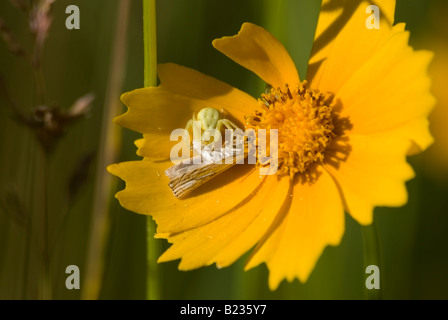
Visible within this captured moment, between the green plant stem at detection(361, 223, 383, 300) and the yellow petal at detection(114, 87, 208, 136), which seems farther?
the yellow petal at detection(114, 87, 208, 136)

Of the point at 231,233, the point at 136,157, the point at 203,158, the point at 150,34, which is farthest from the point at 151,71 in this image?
the point at 136,157

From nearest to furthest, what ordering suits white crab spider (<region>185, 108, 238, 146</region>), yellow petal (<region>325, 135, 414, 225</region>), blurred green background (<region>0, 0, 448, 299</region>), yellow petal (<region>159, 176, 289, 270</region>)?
1. yellow petal (<region>325, 135, 414, 225</region>)
2. yellow petal (<region>159, 176, 289, 270</region>)
3. white crab spider (<region>185, 108, 238, 146</region>)
4. blurred green background (<region>0, 0, 448, 299</region>)

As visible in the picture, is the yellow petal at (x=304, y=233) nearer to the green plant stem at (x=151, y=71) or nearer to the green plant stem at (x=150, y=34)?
the green plant stem at (x=151, y=71)

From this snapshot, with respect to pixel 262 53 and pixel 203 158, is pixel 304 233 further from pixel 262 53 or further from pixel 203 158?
pixel 262 53

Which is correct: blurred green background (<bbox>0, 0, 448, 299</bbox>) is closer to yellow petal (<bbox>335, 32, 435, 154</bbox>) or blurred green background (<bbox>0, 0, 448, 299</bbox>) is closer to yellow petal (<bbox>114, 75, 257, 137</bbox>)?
yellow petal (<bbox>114, 75, 257, 137</bbox>)

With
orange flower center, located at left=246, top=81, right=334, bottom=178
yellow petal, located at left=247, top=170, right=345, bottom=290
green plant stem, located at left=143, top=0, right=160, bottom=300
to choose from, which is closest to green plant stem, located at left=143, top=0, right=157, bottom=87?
green plant stem, located at left=143, top=0, right=160, bottom=300

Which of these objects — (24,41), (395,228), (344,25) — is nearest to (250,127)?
(344,25)

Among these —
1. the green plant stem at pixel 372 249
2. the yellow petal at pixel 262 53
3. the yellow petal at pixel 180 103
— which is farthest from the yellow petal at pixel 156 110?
the green plant stem at pixel 372 249

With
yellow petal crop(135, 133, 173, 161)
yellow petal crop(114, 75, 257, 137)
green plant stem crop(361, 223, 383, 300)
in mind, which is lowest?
green plant stem crop(361, 223, 383, 300)
